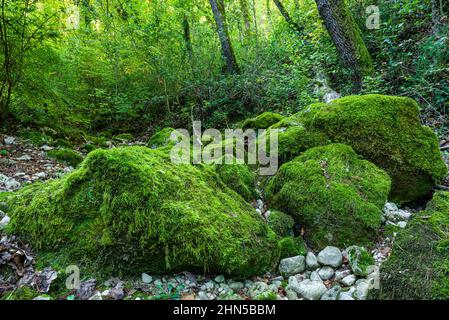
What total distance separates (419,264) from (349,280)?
21.7 inches

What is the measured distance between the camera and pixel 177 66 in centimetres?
931

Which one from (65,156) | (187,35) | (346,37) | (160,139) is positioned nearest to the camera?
(65,156)

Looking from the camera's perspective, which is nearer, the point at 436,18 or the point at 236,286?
the point at 236,286

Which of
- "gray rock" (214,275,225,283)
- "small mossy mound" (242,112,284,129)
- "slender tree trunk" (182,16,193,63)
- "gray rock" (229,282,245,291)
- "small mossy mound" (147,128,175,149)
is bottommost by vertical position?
"gray rock" (229,282,245,291)

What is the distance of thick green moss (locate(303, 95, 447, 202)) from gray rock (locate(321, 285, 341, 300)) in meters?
2.07

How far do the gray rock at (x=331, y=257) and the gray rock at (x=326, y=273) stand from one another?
0.06 meters

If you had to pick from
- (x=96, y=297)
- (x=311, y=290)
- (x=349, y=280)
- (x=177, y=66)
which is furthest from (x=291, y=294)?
(x=177, y=66)

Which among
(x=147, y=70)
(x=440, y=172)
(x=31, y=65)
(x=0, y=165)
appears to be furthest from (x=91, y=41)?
(x=440, y=172)

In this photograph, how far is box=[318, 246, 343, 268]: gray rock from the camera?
9.00 ft

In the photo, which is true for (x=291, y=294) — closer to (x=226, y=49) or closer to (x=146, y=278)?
(x=146, y=278)

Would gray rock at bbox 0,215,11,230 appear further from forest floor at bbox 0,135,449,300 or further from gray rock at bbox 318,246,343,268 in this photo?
gray rock at bbox 318,246,343,268

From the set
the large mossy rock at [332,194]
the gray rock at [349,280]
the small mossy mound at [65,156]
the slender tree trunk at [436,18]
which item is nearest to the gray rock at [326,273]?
the gray rock at [349,280]

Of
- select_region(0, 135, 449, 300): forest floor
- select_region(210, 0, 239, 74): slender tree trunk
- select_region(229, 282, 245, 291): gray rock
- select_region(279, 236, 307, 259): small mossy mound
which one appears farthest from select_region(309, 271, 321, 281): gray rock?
select_region(210, 0, 239, 74): slender tree trunk

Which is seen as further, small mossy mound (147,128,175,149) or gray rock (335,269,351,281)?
small mossy mound (147,128,175,149)
